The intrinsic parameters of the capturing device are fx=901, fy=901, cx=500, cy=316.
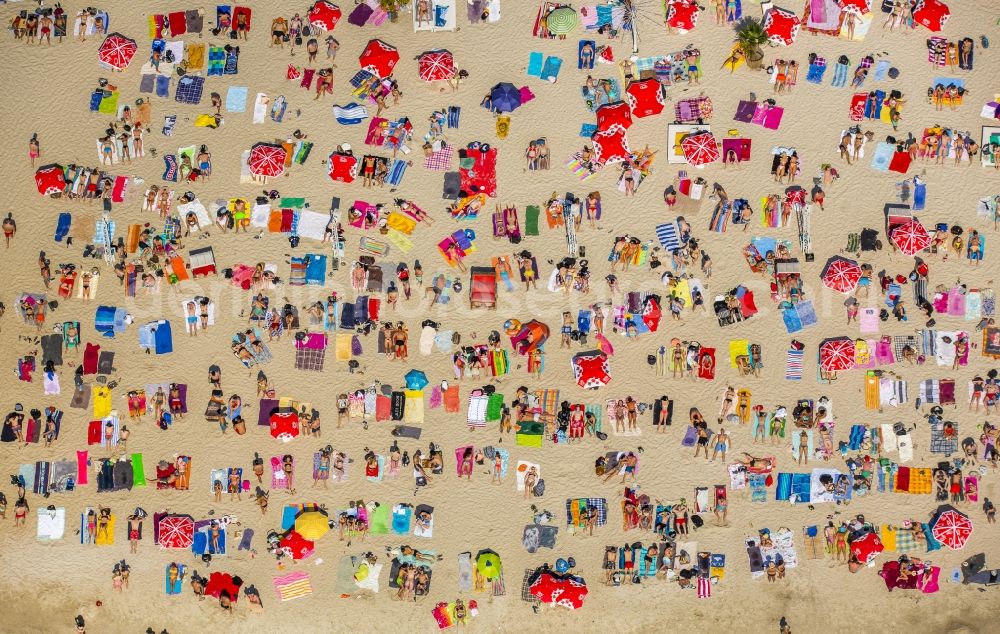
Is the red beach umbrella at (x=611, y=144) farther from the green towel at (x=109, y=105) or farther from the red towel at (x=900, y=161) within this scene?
the green towel at (x=109, y=105)

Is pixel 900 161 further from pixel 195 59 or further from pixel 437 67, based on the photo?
pixel 195 59

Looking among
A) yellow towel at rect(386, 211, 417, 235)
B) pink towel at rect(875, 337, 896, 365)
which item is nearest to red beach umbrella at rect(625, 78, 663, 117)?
yellow towel at rect(386, 211, 417, 235)

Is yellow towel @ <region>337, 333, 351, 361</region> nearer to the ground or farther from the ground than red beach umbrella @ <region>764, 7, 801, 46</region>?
nearer to the ground

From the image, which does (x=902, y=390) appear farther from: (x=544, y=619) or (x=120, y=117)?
(x=120, y=117)

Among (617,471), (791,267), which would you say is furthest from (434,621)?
(791,267)

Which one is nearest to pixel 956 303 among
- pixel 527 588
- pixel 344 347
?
pixel 527 588

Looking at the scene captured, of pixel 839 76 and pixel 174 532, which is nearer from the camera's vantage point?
pixel 174 532

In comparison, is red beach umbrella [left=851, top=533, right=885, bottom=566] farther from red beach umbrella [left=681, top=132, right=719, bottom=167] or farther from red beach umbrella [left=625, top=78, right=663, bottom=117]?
red beach umbrella [left=625, top=78, right=663, bottom=117]
